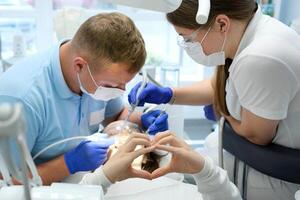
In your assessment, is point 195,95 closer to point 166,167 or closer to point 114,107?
point 114,107

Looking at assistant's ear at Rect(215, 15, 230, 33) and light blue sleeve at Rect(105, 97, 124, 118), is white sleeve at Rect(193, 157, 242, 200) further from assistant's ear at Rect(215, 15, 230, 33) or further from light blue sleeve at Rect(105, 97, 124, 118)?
light blue sleeve at Rect(105, 97, 124, 118)

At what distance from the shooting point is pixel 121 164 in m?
1.10

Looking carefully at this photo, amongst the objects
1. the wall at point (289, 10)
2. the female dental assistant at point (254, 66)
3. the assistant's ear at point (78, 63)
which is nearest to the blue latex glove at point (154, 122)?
the female dental assistant at point (254, 66)

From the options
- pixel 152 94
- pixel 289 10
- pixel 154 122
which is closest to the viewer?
pixel 154 122

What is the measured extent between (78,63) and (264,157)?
740 mm

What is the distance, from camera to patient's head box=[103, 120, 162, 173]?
1.25 metres

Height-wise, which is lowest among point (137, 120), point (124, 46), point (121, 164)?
point (137, 120)

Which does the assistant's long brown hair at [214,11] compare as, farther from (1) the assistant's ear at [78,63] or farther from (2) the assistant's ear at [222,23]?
(1) the assistant's ear at [78,63]

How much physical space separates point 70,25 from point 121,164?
5.09ft

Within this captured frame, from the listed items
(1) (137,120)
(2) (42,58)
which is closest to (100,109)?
(1) (137,120)

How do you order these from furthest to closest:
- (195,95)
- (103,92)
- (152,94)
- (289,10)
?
(289,10) < (195,95) < (152,94) < (103,92)

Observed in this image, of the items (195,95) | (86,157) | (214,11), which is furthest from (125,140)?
(195,95)

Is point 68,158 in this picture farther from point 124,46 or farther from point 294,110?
point 294,110

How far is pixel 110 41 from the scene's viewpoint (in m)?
1.31
